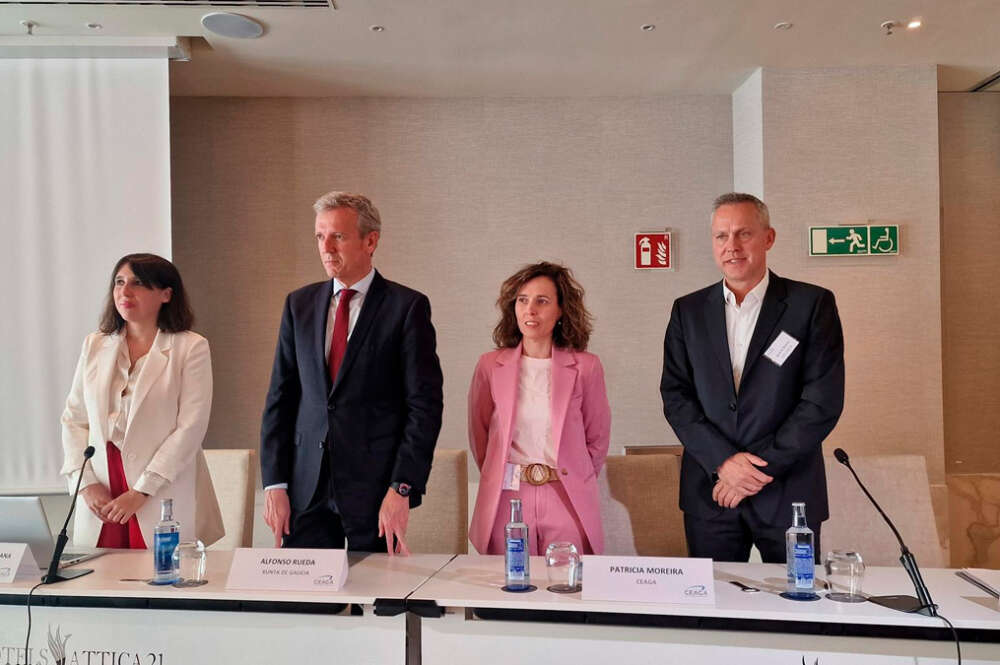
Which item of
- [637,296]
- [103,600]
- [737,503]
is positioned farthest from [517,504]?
[637,296]

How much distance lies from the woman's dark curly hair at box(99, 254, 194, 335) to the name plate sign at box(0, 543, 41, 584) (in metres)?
0.86

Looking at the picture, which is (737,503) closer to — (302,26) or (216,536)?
(216,536)

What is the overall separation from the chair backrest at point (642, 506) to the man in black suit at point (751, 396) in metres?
0.38

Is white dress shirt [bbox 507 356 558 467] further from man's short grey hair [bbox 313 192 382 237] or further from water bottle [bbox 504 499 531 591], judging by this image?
man's short grey hair [bbox 313 192 382 237]

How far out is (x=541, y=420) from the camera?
258cm

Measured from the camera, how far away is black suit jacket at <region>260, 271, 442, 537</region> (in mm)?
2295

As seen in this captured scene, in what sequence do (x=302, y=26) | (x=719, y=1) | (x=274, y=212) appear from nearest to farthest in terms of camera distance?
(x=719, y=1) → (x=302, y=26) → (x=274, y=212)

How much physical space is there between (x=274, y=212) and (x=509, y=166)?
1478 mm

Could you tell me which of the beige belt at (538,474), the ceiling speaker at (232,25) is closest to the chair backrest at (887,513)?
the beige belt at (538,474)

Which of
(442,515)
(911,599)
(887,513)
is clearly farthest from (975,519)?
(442,515)

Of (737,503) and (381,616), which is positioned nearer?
(381,616)

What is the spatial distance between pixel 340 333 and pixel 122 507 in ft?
2.94

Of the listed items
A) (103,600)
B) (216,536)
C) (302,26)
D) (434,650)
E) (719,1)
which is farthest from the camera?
(302,26)

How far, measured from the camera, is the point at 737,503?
237 cm
